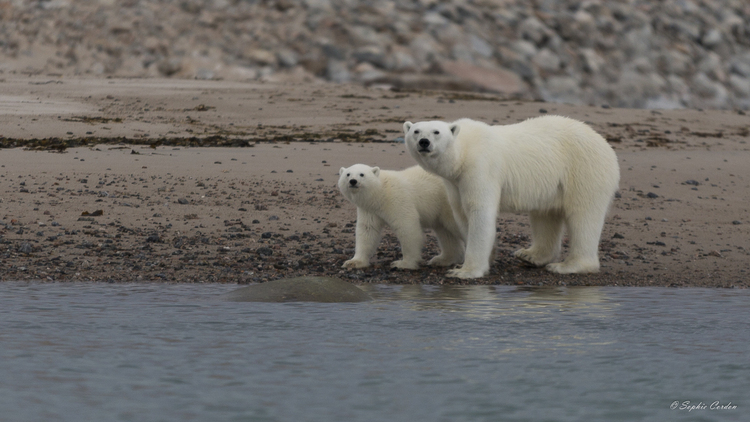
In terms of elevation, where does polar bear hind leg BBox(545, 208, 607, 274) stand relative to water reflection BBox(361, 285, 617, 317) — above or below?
above

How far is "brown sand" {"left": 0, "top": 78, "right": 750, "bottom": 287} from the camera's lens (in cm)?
859

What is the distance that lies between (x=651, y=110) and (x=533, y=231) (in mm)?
9433

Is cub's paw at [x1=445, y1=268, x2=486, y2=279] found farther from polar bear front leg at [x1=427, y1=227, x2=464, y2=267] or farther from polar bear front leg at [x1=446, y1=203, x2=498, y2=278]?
polar bear front leg at [x1=427, y1=227, x2=464, y2=267]

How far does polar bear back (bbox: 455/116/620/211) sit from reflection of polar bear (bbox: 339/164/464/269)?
653 millimetres

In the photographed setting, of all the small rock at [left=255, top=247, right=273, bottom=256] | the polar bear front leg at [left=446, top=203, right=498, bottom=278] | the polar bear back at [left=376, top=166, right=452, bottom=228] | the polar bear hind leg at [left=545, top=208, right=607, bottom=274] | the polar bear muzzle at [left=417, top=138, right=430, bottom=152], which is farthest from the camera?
the small rock at [left=255, top=247, right=273, bottom=256]

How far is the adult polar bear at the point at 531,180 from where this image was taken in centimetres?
805

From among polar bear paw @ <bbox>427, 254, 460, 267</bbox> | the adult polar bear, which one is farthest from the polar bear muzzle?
polar bear paw @ <bbox>427, 254, 460, 267</bbox>

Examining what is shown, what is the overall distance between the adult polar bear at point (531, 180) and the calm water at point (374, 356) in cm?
84

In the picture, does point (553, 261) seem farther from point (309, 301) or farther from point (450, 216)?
point (309, 301)

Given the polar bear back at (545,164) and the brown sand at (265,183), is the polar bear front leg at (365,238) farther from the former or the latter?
the polar bear back at (545,164)

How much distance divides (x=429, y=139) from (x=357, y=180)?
3.67 ft

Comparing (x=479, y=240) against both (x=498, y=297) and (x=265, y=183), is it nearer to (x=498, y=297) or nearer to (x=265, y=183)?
(x=498, y=297)

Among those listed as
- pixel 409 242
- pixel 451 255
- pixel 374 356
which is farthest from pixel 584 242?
pixel 374 356

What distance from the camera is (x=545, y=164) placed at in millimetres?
8383
